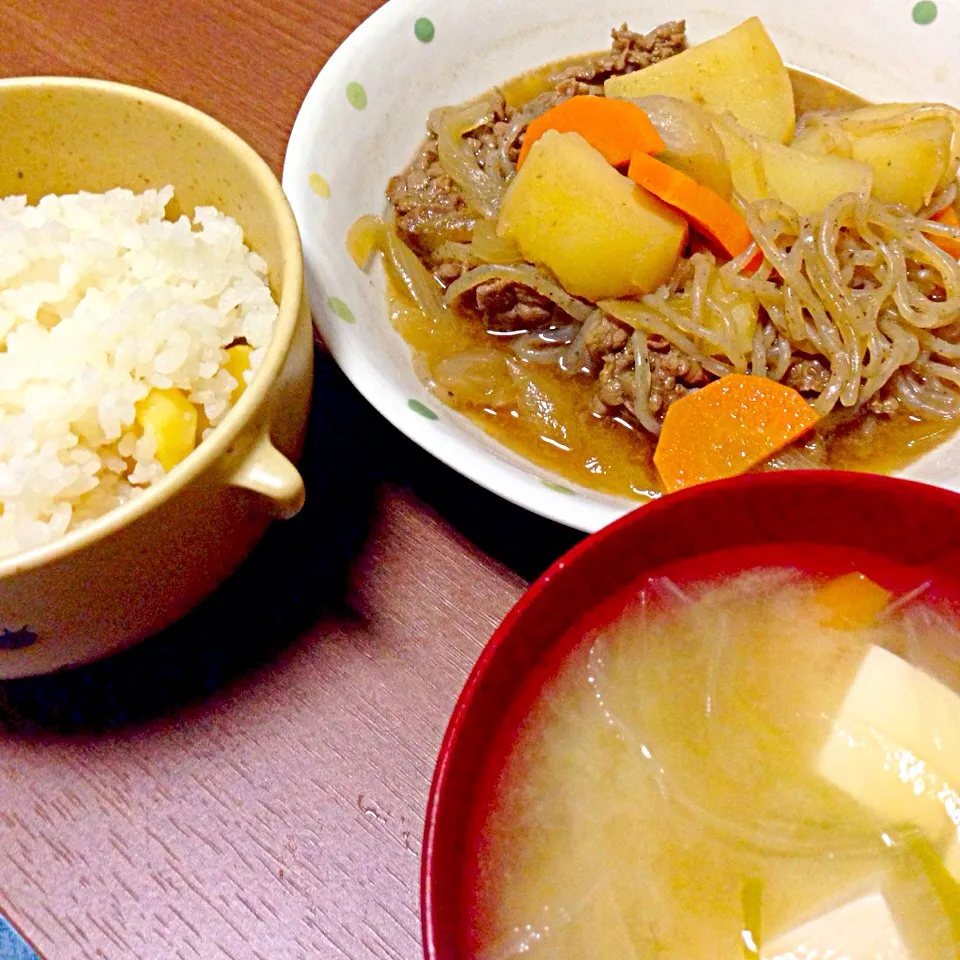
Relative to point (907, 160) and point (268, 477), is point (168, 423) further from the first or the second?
point (907, 160)

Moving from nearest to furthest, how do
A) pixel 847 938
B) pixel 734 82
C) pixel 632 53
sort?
pixel 847 938 < pixel 734 82 < pixel 632 53

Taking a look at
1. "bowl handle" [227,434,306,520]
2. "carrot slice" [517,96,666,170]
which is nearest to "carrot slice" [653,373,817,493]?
"carrot slice" [517,96,666,170]

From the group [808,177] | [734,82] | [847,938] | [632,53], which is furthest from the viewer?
[632,53]

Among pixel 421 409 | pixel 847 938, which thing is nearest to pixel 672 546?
pixel 847 938

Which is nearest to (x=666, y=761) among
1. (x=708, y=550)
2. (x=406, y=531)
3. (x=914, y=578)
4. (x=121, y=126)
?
(x=708, y=550)

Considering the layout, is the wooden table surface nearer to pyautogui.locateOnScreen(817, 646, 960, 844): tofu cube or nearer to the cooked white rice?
the cooked white rice

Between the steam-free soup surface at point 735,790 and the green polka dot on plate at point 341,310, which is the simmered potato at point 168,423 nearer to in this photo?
the green polka dot on plate at point 341,310

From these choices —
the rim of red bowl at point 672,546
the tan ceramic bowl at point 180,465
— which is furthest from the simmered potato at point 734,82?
the rim of red bowl at point 672,546

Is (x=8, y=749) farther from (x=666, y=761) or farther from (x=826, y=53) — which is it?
(x=826, y=53)
